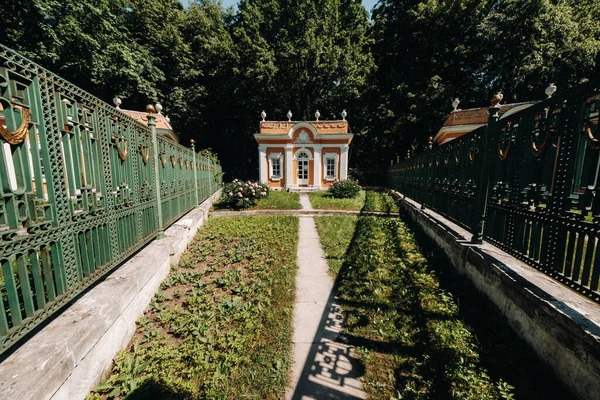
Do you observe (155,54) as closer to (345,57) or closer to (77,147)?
(345,57)

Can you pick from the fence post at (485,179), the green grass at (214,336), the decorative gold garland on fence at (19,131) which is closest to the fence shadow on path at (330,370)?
the green grass at (214,336)

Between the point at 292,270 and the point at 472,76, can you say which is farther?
the point at 472,76

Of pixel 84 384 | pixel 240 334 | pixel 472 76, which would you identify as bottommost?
pixel 240 334

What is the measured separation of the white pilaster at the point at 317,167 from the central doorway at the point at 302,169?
0.69 m

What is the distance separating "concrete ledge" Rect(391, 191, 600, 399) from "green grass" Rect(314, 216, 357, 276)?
2.31 m

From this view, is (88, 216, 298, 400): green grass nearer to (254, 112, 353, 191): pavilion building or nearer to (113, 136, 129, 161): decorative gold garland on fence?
(113, 136, 129, 161): decorative gold garland on fence

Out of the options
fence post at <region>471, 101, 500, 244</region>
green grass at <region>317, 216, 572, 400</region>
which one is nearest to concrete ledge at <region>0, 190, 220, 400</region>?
green grass at <region>317, 216, 572, 400</region>

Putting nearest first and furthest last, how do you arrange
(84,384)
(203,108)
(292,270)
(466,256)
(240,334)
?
(84,384)
(240,334)
(466,256)
(292,270)
(203,108)

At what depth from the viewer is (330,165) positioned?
17672 millimetres

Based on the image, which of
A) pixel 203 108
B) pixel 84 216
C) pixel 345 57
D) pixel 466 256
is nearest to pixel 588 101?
pixel 466 256

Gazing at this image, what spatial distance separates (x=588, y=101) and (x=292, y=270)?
427 centimetres

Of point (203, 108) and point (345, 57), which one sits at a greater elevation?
point (345, 57)

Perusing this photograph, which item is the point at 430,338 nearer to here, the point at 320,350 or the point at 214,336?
the point at 320,350

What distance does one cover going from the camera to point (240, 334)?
276 cm
